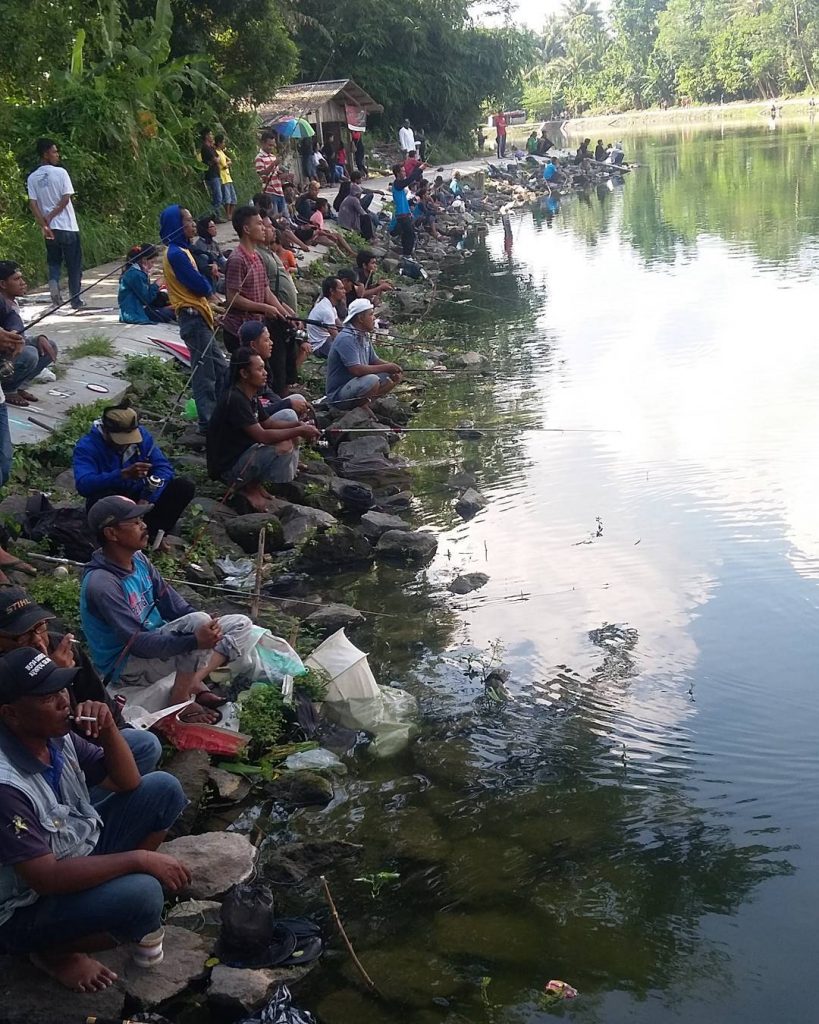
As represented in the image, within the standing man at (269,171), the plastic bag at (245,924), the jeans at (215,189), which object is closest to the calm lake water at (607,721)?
the plastic bag at (245,924)

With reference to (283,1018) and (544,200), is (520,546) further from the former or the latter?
(544,200)

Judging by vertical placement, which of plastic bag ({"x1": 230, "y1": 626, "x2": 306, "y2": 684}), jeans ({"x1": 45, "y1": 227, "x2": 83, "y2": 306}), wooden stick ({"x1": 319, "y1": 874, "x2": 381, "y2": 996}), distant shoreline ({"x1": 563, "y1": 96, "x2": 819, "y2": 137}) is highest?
distant shoreline ({"x1": 563, "y1": 96, "x2": 819, "y2": 137})

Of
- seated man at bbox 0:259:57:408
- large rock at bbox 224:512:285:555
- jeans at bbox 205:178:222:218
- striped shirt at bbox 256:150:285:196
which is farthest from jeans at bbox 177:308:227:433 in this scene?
striped shirt at bbox 256:150:285:196

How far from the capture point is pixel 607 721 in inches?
222

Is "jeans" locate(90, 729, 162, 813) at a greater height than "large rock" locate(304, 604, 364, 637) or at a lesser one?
greater

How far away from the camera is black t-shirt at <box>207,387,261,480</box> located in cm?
819

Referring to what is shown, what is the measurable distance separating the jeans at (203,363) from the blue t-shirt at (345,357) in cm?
145

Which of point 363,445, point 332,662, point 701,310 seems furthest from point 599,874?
point 701,310

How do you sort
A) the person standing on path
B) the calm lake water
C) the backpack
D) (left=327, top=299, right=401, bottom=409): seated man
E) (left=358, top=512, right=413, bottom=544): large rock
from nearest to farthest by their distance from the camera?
1. the calm lake water
2. the backpack
3. (left=358, top=512, right=413, bottom=544): large rock
4. (left=327, top=299, right=401, bottom=409): seated man
5. the person standing on path

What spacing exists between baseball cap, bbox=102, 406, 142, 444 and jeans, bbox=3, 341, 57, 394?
Result: 3028mm

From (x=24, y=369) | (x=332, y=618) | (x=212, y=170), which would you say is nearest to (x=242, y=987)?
(x=332, y=618)

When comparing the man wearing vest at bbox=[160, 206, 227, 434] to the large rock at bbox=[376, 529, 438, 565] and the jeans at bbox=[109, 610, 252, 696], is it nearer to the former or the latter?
the large rock at bbox=[376, 529, 438, 565]

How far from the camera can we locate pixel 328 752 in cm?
542

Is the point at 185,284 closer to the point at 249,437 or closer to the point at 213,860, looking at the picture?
the point at 249,437
